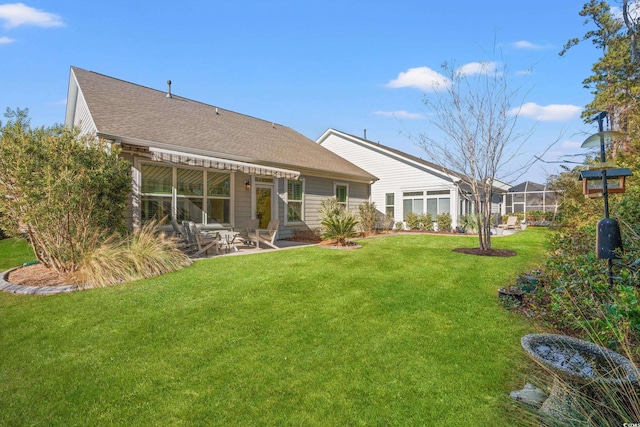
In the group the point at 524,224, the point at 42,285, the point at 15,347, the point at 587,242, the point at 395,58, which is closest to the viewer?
the point at 15,347

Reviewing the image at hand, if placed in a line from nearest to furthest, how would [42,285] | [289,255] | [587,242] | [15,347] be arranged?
1. [15,347]
2. [587,242]
3. [42,285]
4. [289,255]

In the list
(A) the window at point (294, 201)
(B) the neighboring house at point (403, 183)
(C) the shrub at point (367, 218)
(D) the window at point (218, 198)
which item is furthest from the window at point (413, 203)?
(D) the window at point (218, 198)

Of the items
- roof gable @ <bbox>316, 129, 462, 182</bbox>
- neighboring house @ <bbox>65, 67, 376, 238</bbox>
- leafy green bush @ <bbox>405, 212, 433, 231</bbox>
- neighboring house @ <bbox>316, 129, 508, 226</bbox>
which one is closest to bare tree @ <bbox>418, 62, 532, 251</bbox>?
roof gable @ <bbox>316, 129, 462, 182</bbox>

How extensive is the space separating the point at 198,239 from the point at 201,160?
241cm

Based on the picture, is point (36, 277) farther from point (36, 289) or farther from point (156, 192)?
point (156, 192)

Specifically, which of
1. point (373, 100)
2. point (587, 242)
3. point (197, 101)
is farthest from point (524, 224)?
point (197, 101)

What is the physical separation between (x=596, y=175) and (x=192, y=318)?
636cm

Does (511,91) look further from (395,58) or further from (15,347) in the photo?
(15,347)

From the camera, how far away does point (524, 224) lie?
87.8 feet

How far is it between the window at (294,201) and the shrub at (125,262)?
676cm

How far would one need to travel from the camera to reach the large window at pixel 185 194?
31.6 feet

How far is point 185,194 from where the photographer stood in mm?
10430

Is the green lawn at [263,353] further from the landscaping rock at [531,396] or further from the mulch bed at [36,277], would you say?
the mulch bed at [36,277]

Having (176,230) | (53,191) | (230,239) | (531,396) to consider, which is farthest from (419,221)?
(53,191)
